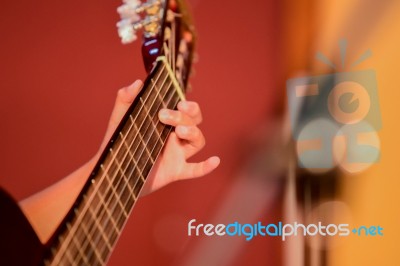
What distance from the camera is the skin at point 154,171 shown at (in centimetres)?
53

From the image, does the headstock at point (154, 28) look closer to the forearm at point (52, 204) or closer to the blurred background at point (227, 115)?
the forearm at point (52, 204)

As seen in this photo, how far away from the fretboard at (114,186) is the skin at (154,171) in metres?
0.03

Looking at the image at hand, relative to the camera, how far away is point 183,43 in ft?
1.93

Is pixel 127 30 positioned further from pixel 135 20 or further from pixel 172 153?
pixel 172 153

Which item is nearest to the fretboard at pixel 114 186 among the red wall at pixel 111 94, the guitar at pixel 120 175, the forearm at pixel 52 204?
the guitar at pixel 120 175

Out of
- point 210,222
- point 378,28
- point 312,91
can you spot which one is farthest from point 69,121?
point 378,28

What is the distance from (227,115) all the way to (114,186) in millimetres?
499

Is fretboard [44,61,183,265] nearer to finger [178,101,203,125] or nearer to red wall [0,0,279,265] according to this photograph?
finger [178,101,203,125]

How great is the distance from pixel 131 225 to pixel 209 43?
18.5 inches

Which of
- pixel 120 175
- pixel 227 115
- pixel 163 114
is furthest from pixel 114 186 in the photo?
pixel 227 115

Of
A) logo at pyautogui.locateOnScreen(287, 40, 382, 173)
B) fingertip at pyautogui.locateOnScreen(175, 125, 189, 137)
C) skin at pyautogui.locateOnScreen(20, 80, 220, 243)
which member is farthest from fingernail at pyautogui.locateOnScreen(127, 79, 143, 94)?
logo at pyautogui.locateOnScreen(287, 40, 382, 173)

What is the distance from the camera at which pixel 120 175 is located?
40 centimetres

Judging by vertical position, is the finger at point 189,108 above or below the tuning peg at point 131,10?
below

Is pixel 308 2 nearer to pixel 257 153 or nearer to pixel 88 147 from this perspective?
pixel 257 153
